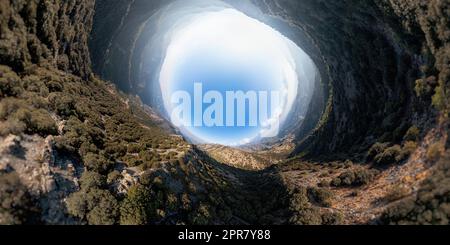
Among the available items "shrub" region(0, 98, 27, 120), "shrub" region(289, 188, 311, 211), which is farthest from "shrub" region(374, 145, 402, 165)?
"shrub" region(0, 98, 27, 120)

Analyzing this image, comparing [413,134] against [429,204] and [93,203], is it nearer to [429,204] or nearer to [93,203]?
[429,204]

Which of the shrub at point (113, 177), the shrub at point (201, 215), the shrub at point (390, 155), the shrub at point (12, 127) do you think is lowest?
the shrub at point (201, 215)

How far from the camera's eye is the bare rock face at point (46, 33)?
36.1 m

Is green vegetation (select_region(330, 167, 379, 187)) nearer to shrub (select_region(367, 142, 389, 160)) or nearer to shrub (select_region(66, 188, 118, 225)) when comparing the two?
shrub (select_region(367, 142, 389, 160))

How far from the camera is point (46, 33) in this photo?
1768 inches

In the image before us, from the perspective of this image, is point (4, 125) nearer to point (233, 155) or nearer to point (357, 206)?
point (357, 206)

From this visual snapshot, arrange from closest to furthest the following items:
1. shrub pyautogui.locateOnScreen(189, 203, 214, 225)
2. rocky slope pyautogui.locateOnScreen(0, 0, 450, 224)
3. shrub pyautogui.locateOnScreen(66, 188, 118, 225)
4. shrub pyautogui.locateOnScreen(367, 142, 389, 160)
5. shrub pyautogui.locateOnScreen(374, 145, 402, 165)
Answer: shrub pyautogui.locateOnScreen(66, 188, 118, 225), rocky slope pyautogui.locateOnScreen(0, 0, 450, 224), shrub pyautogui.locateOnScreen(189, 203, 214, 225), shrub pyautogui.locateOnScreen(374, 145, 402, 165), shrub pyautogui.locateOnScreen(367, 142, 389, 160)

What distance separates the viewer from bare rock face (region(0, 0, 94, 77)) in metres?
36.1

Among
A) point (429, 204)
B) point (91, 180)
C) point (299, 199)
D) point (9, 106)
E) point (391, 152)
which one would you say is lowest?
point (299, 199)

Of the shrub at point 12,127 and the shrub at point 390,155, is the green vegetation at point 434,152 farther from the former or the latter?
the shrub at point 12,127

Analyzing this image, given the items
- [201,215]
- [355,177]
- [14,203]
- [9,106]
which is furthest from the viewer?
[355,177]

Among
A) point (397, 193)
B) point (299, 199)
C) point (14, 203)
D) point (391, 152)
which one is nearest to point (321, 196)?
point (299, 199)

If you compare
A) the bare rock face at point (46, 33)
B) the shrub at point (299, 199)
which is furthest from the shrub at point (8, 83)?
the shrub at point (299, 199)

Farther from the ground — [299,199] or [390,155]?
[390,155]
